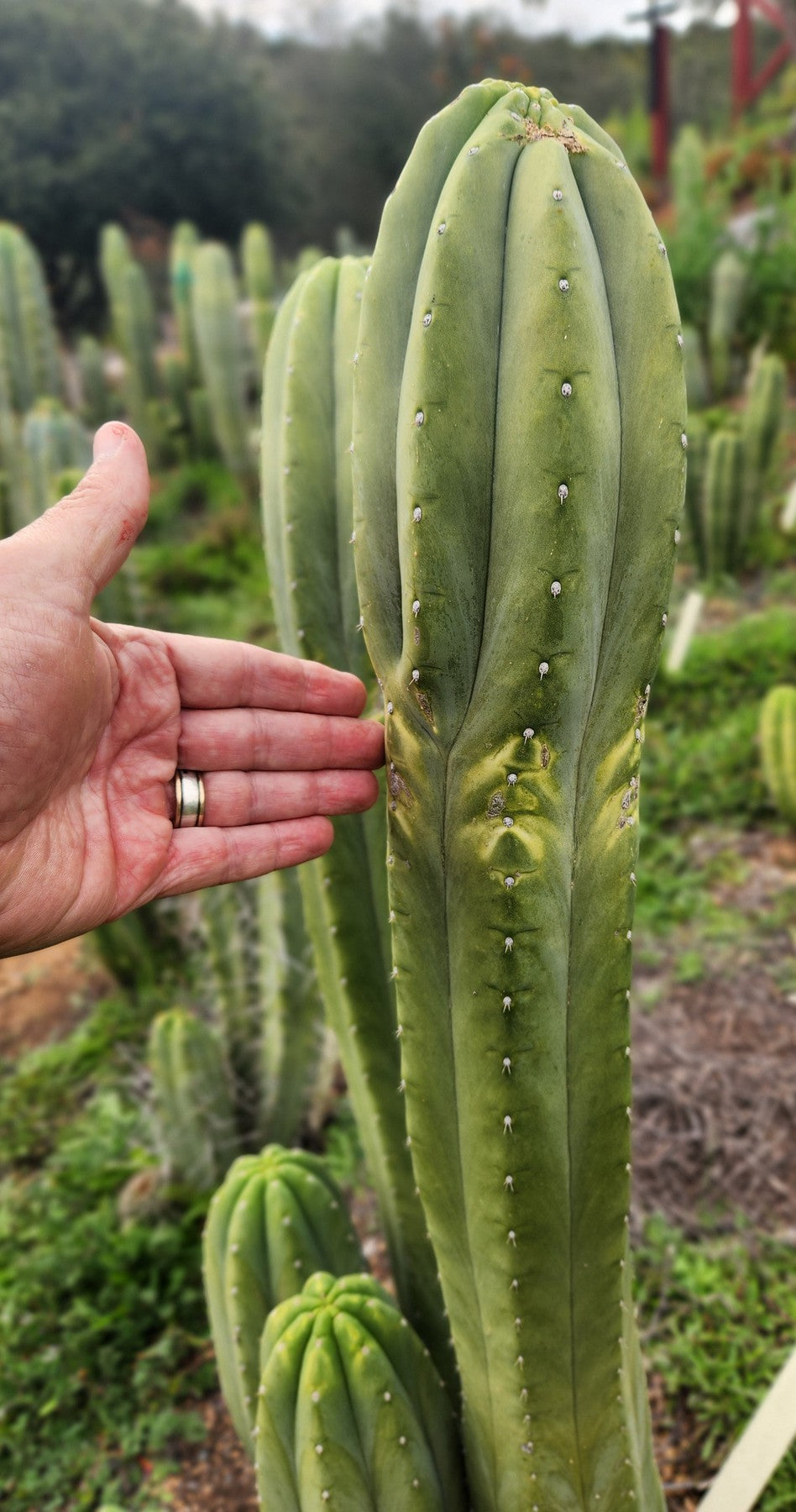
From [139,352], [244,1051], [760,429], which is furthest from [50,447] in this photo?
[139,352]

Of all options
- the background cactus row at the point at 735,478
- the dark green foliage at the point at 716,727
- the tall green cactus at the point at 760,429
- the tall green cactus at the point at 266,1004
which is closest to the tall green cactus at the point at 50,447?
the tall green cactus at the point at 266,1004

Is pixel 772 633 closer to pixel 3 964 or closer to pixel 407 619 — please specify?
pixel 3 964

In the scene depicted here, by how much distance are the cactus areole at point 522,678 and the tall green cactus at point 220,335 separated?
7928mm

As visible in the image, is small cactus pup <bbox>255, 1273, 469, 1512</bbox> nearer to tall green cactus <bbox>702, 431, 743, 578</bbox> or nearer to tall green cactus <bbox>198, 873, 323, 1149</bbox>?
tall green cactus <bbox>198, 873, 323, 1149</bbox>

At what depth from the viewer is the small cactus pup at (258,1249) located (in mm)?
1771

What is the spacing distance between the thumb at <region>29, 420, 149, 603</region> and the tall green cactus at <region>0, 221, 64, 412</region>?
256 inches

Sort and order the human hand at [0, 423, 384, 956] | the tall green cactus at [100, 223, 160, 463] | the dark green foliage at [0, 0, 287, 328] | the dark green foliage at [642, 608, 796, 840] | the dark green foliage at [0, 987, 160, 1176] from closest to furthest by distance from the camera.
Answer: the human hand at [0, 423, 384, 956], the dark green foliage at [0, 987, 160, 1176], the dark green foliage at [642, 608, 796, 840], the tall green cactus at [100, 223, 160, 463], the dark green foliage at [0, 0, 287, 328]

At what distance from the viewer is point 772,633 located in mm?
5258

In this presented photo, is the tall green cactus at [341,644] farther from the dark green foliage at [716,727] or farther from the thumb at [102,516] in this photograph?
the dark green foliage at [716,727]

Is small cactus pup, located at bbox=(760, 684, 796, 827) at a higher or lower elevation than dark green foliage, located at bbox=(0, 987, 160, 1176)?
higher

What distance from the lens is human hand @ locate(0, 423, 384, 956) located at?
137 centimetres

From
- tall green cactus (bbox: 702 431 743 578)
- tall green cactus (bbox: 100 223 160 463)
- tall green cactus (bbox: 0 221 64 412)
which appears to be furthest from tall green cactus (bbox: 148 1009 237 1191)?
tall green cactus (bbox: 100 223 160 463)

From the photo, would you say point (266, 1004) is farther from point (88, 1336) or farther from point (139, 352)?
point (139, 352)

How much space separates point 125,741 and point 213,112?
18038 millimetres
